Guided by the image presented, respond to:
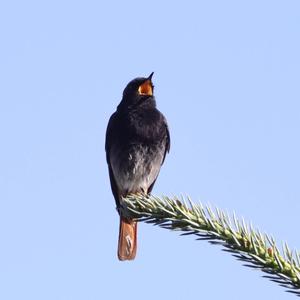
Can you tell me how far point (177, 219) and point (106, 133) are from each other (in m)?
4.29

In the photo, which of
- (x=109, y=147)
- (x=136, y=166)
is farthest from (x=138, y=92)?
(x=136, y=166)

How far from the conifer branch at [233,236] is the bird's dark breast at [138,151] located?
343cm

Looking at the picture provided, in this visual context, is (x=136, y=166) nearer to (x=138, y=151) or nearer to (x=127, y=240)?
(x=138, y=151)

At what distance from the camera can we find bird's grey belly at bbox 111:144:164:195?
584 cm

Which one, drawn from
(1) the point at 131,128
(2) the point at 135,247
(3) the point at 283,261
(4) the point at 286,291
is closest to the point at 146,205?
(3) the point at 283,261

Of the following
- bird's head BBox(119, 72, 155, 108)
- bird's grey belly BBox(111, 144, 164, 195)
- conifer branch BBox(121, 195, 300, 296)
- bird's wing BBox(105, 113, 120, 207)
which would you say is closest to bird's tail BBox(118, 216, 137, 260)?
bird's grey belly BBox(111, 144, 164, 195)

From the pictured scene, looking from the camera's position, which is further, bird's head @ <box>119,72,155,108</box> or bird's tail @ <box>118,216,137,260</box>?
bird's head @ <box>119,72,155,108</box>

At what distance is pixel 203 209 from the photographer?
2148 mm

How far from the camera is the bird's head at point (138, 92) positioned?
21.0 ft

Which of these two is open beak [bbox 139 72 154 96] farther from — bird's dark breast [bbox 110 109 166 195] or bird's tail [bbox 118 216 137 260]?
bird's tail [bbox 118 216 137 260]

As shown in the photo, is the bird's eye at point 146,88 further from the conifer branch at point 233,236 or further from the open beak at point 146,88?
the conifer branch at point 233,236

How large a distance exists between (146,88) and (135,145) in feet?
3.14

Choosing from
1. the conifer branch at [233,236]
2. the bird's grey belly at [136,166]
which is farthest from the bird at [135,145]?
the conifer branch at [233,236]

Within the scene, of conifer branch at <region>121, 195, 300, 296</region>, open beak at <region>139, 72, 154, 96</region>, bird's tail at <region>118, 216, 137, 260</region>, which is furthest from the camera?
open beak at <region>139, 72, 154, 96</region>
